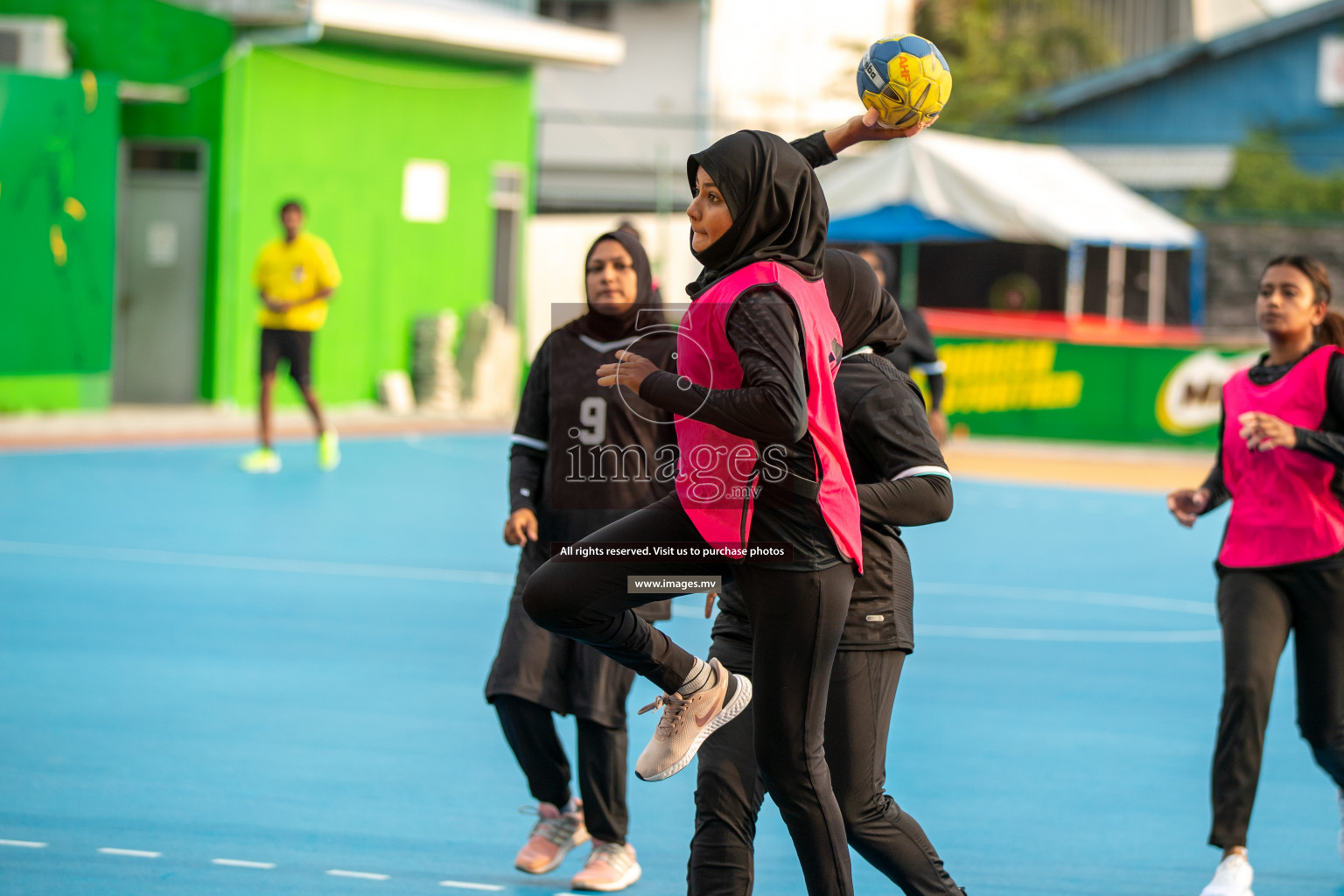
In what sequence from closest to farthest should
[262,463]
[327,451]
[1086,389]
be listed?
[262,463]
[327,451]
[1086,389]

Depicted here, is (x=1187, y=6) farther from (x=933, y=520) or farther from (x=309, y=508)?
(x=933, y=520)

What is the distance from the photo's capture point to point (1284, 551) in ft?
17.1

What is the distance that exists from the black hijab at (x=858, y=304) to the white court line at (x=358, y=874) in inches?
87.5

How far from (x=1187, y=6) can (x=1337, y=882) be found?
51.5 m

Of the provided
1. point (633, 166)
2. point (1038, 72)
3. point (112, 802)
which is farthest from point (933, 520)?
point (1038, 72)

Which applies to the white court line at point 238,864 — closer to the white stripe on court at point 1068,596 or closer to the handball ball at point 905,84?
the handball ball at point 905,84

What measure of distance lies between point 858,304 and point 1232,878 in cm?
227

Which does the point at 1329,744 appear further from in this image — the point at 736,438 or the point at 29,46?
the point at 29,46

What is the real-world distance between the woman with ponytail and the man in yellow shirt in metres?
10.7

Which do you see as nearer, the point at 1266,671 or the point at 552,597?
the point at 552,597

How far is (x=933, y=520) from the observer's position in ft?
13.0

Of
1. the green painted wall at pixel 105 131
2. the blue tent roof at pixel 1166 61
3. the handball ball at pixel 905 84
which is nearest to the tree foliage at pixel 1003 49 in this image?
the blue tent roof at pixel 1166 61

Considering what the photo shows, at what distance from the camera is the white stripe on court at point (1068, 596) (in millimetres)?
10633

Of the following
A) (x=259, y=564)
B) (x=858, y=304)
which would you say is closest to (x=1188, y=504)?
(x=858, y=304)
